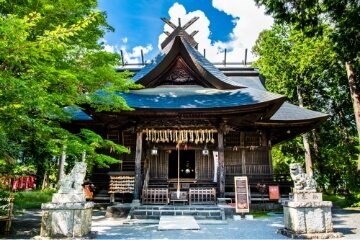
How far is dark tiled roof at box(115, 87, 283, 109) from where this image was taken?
37.2 ft

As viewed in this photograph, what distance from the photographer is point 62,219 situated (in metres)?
6.05

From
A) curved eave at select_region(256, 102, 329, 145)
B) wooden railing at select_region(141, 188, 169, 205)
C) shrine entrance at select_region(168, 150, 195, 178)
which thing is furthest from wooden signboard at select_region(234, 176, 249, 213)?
shrine entrance at select_region(168, 150, 195, 178)

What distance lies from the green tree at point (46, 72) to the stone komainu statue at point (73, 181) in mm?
483

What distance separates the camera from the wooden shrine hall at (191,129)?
11.4 meters

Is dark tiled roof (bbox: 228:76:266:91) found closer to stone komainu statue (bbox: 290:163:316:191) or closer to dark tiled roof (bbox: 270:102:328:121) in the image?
dark tiled roof (bbox: 270:102:328:121)

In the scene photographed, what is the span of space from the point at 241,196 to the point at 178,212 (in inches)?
98.4

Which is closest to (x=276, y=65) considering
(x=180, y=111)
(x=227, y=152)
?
(x=227, y=152)

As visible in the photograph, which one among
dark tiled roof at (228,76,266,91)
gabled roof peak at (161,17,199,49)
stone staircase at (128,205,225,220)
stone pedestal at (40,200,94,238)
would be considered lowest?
stone staircase at (128,205,225,220)

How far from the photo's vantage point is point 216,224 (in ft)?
28.6

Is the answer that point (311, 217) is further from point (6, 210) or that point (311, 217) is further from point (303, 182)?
point (6, 210)

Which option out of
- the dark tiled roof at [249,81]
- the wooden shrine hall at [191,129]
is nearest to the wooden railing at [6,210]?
the wooden shrine hall at [191,129]

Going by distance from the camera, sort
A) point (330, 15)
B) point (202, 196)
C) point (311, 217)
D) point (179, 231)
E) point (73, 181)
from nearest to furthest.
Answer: point (311, 217) → point (73, 181) → point (179, 231) → point (330, 15) → point (202, 196)

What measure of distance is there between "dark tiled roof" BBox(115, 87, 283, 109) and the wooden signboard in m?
3.18

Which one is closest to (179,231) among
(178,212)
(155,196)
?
(178,212)
